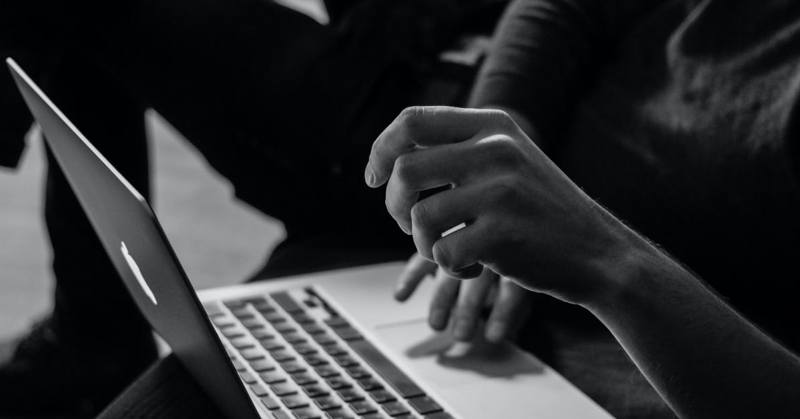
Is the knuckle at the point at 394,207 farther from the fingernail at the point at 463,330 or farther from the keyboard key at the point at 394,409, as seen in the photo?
the fingernail at the point at 463,330

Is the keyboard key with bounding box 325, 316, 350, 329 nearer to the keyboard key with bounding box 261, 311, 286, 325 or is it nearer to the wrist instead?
the keyboard key with bounding box 261, 311, 286, 325

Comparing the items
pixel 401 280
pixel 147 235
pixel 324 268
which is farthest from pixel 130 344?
pixel 147 235

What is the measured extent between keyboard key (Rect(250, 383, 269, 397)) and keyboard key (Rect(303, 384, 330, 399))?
3 cm

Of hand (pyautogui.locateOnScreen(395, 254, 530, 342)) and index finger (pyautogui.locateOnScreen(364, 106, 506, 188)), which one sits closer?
index finger (pyautogui.locateOnScreen(364, 106, 506, 188))

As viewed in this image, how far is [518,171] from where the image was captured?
59 centimetres

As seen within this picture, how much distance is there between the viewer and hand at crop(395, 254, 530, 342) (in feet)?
2.93

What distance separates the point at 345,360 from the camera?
0.81m

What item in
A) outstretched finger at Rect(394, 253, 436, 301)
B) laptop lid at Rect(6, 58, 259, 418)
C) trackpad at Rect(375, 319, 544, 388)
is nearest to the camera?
laptop lid at Rect(6, 58, 259, 418)

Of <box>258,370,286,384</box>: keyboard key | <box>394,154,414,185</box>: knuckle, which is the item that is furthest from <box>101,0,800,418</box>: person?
<box>258,370,286,384</box>: keyboard key

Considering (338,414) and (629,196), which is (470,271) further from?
(629,196)

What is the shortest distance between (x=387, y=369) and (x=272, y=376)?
0.31 feet

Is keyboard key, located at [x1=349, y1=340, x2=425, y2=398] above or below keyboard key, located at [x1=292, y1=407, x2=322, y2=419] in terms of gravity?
below

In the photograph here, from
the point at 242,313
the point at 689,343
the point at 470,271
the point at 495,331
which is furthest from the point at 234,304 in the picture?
the point at 689,343

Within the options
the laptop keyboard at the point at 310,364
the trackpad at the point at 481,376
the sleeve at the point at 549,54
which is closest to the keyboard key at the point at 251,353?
the laptop keyboard at the point at 310,364
